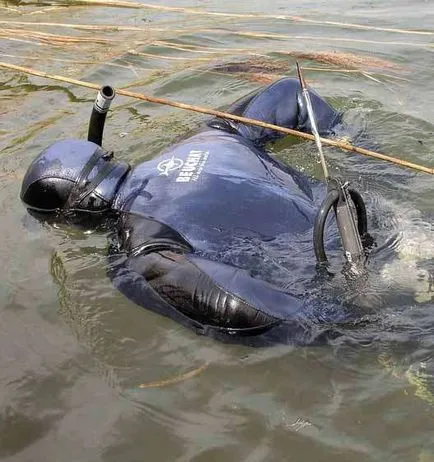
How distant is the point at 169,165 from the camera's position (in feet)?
10.0

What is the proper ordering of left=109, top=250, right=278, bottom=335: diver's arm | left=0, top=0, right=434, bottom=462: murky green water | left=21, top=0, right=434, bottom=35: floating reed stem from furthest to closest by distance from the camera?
1. left=21, top=0, right=434, bottom=35: floating reed stem
2. left=109, top=250, right=278, bottom=335: diver's arm
3. left=0, top=0, right=434, bottom=462: murky green water

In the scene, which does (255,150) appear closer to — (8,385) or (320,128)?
(320,128)

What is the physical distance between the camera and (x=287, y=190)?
10.1 feet

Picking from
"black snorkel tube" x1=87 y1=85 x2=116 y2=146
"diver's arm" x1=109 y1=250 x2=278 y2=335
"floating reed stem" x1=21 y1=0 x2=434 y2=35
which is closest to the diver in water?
"diver's arm" x1=109 y1=250 x2=278 y2=335

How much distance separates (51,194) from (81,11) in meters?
5.52

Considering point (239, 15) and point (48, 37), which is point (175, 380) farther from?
point (239, 15)

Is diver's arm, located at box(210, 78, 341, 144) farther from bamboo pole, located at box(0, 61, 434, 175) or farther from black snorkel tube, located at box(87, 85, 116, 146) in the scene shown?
black snorkel tube, located at box(87, 85, 116, 146)

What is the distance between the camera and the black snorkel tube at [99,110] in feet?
9.96

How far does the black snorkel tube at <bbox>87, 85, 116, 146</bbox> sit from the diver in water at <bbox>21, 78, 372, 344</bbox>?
12 centimetres

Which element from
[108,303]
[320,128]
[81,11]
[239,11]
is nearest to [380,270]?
[108,303]

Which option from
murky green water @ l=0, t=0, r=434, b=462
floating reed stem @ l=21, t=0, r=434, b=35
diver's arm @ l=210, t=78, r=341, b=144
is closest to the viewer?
murky green water @ l=0, t=0, r=434, b=462

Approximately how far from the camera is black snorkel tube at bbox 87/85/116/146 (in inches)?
119

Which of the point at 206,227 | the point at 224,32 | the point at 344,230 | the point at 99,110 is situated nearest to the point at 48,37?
the point at 224,32

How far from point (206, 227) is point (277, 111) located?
1.56 metres
